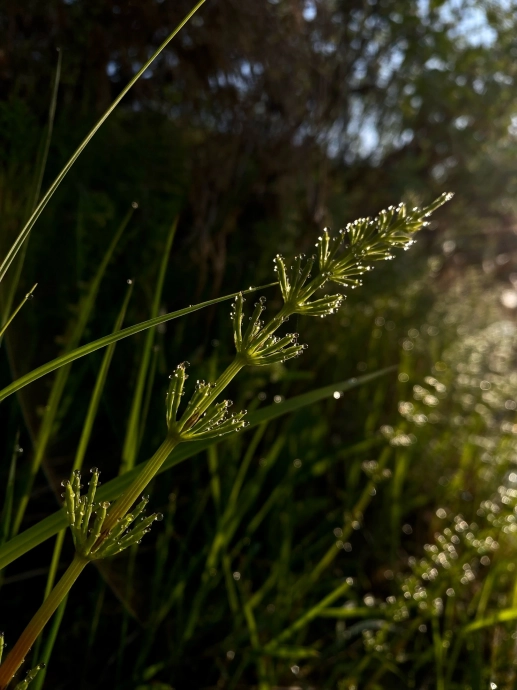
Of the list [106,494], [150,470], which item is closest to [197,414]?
[150,470]

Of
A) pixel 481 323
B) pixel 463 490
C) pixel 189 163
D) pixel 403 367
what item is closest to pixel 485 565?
pixel 463 490

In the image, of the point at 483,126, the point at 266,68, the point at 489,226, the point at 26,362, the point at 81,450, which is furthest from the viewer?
the point at 489,226

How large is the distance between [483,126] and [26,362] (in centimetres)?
A: 210

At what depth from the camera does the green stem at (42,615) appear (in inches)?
19.7

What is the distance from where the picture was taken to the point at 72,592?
4.10 feet

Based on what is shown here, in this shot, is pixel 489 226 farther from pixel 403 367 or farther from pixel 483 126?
pixel 403 367

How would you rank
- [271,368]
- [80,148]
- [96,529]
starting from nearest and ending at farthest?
[96,529]
[80,148]
[271,368]

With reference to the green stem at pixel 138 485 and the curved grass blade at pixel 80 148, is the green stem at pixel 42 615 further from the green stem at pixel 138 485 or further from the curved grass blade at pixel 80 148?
the curved grass blade at pixel 80 148

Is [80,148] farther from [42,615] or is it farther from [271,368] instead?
[271,368]

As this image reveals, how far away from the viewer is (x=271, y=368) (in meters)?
1.56

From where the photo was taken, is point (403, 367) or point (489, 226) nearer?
point (403, 367)

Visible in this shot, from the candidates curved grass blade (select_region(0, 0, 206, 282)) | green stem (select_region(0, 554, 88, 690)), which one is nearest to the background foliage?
curved grass blade (select_region(0, 0, 206, 282))

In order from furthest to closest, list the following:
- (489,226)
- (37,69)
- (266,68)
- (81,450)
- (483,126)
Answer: (489,226) < (483,126) < (266,68) < (37,69) < (81,450)

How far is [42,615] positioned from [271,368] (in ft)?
3.51
